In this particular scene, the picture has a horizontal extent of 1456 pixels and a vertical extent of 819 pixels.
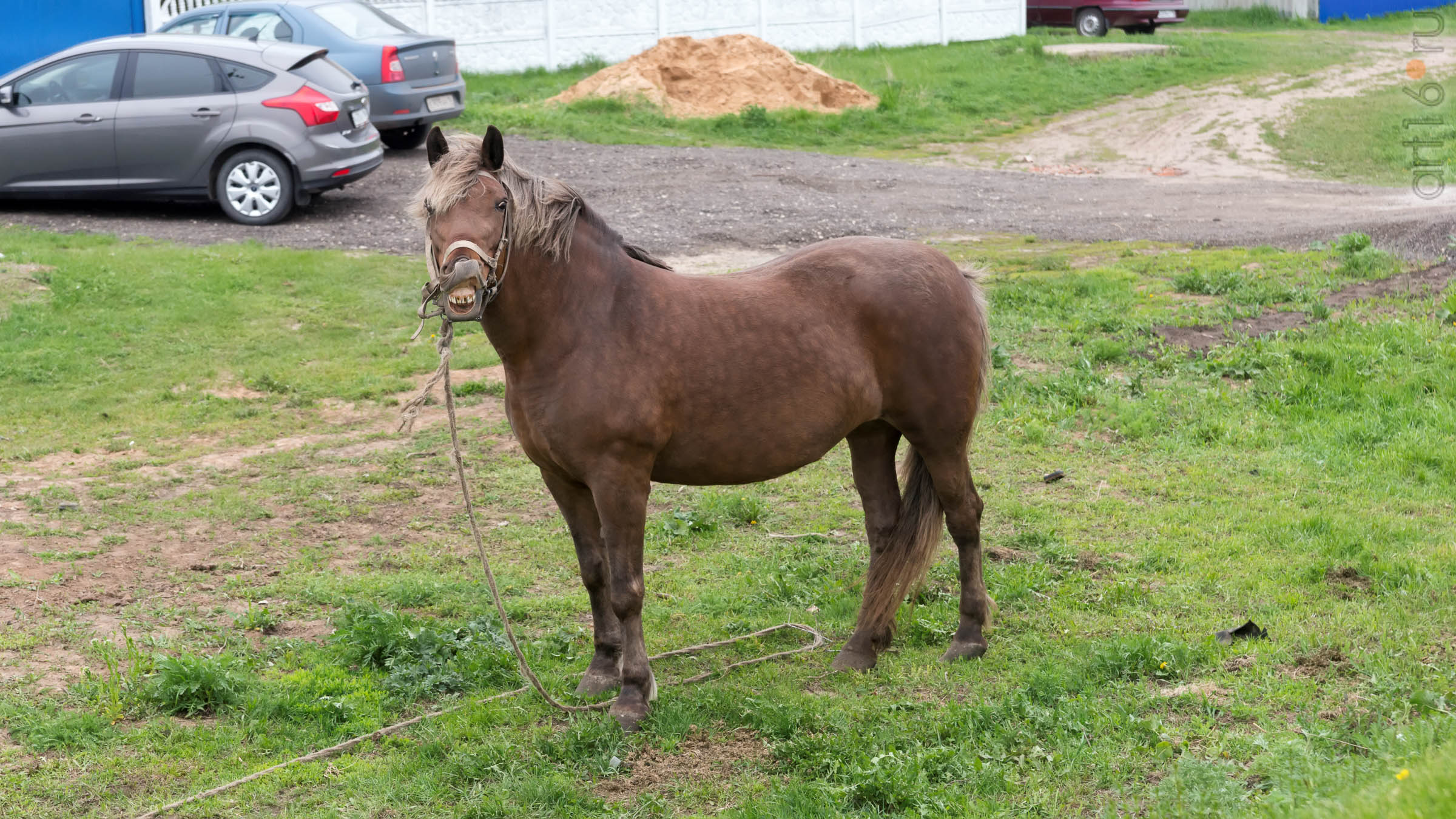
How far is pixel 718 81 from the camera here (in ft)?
69.5

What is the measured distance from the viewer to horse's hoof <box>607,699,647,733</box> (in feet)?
15.5

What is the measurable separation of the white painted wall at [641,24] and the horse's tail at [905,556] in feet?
60.5

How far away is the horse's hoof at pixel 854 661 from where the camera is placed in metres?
5.23

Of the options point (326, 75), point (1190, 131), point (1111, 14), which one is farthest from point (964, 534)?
point (1111, 14)

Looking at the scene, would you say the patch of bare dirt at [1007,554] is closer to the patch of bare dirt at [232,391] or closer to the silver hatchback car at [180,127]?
the patch of bare dirt at [232,391]

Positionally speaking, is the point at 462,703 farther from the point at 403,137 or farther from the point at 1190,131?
the point at 1190,131

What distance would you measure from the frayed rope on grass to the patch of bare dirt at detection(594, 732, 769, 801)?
1.39ft

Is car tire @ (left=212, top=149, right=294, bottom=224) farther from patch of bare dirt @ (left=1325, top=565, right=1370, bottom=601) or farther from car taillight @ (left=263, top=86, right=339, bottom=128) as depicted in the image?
patch of bare dirt @ (left=1325, top=565, right=1370, bottom=601)

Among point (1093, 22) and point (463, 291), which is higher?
point (1093, 22)

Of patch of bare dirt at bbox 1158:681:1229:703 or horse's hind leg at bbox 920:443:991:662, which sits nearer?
patch of bare dirt at bbox 1158:681:1229:703

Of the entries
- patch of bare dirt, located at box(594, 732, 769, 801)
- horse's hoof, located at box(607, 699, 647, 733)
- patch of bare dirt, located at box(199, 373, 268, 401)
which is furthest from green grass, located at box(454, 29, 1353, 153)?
patch of bare dirt, located at box(594, 732, 769, 801)

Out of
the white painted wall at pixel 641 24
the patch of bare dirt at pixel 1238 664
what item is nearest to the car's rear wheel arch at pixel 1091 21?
the white painted wall at pixel 641 24

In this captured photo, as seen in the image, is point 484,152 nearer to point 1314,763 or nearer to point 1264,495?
point 1314,763

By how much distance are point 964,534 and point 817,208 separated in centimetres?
927
